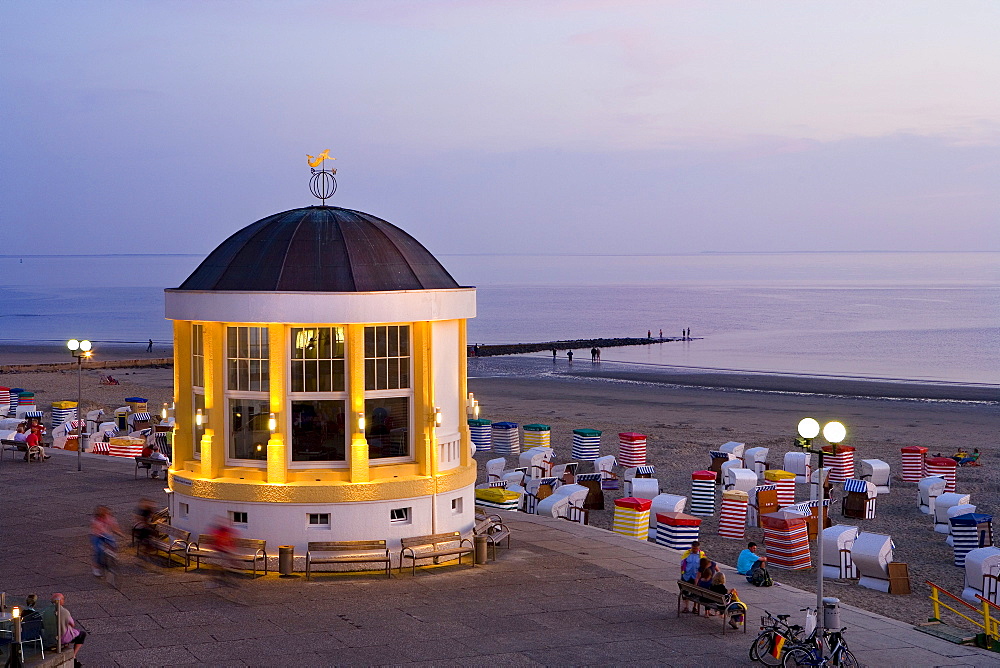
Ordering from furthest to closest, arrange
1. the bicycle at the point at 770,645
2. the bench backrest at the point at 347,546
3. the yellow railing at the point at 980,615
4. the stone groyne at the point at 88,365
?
the stone groyne at the point at 88,365, the bench backrest at the point at 347,546, the yellow railing at the point at 980,615, the bicycle at the point at 770,645

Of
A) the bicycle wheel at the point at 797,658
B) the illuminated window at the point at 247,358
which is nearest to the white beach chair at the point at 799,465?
the illuminated window at the point at 247,358

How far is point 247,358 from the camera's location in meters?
16.7

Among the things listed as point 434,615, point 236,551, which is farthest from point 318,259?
point 434,615

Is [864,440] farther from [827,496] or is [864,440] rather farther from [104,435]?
[104,435]

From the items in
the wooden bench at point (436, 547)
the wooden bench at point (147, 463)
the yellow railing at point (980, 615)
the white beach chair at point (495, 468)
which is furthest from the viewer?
the white beach chair at point (495, 468)

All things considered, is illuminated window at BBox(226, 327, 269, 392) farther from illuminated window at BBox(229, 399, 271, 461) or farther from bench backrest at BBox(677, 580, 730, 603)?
bench backrest at BBox(677, 580, 730, 603)

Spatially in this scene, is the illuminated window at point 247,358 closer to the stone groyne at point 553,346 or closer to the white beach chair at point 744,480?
the white beach chair at point 744,480

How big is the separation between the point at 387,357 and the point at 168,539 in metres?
4.46

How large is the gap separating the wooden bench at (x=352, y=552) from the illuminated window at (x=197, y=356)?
332cm

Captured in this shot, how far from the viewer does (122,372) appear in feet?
216

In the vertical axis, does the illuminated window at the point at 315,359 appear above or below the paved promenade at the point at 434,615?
above

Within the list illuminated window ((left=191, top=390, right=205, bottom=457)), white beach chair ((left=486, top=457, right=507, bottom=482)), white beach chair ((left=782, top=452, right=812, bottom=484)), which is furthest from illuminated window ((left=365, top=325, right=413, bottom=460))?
white beach chair ((left=782, top=452, right=812, bottom=484))

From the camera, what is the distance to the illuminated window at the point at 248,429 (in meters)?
16.7

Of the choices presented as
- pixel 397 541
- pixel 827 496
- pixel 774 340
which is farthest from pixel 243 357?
pixel 774 340
